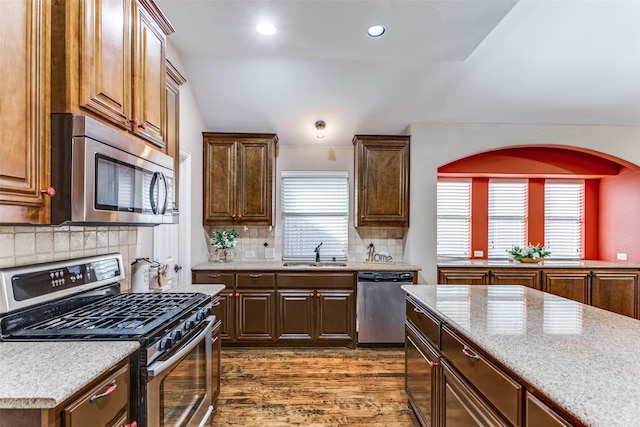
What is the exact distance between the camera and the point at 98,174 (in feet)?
4.55

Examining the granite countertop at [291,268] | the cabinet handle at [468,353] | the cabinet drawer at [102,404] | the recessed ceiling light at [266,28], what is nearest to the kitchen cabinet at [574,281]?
the granite countertop at [291,268]

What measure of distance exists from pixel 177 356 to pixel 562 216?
212 inches

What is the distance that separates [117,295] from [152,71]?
1.42 meters

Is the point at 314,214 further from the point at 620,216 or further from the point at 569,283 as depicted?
the point at 620,216

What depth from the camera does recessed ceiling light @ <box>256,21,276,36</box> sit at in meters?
2.67

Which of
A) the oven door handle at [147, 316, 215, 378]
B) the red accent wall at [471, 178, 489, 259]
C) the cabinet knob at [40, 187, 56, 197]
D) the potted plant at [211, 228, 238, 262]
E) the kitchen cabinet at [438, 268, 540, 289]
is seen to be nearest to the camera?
the cabinet knob at [40, 187, 56, 197]

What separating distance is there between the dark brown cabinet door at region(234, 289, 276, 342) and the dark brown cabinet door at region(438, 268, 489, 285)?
2.10 m

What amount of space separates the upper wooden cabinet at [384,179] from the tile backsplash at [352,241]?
0.42 metres

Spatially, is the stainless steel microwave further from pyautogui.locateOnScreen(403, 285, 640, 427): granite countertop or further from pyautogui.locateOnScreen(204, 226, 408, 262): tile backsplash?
pyautogui.locateOnScreen(204, 226, 408, 262): tile backsplash

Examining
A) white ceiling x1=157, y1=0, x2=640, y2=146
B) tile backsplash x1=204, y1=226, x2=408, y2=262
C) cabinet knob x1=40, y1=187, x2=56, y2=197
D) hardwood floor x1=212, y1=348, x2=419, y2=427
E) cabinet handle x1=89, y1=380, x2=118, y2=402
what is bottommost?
hardwood floor x1=212, y1=348, x2=419, y2=427

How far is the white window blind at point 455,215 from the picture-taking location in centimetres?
472

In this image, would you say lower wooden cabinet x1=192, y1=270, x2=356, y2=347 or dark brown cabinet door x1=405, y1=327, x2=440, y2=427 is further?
lower wooden cabinet x1=192, y1=270, x2=356, y2=347

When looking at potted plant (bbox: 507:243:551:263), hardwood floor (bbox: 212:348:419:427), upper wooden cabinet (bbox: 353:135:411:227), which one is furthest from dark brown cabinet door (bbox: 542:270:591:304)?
hardwood floor (bbox: 212:348:419:427)

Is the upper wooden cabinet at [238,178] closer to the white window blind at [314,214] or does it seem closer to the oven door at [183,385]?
the white window blind at [314,214]
